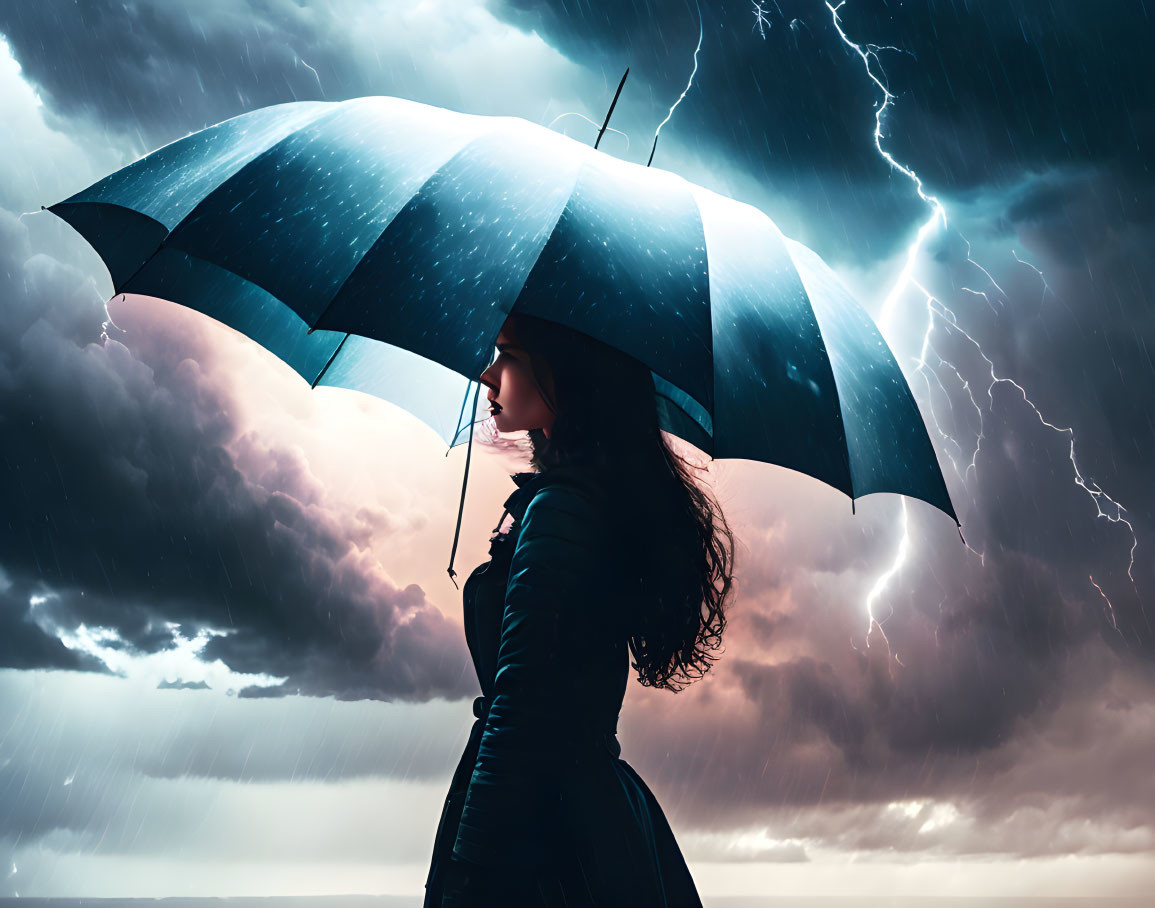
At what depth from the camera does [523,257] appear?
6.86ft

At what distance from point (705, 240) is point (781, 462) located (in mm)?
650

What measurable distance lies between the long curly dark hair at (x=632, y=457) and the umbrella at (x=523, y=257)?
163mm

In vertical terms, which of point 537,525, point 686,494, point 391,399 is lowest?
point 537,525

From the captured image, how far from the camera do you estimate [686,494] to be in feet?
8.25

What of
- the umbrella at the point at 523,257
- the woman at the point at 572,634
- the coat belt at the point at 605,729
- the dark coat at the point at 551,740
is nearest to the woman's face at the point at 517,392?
the woman at the point at 572,634

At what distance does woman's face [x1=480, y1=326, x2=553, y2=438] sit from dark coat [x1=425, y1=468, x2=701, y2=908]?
0.21 metres

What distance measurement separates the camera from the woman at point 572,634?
1.97 metres

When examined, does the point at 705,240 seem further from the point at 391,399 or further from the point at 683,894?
the point at 391,399

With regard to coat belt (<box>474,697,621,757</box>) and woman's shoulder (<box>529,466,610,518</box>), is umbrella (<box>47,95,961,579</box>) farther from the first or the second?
coat belt (<box>474,697,621,757</box>)

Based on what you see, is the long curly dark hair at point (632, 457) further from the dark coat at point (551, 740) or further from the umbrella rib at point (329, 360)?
the umbrella rib at point (329, 360)

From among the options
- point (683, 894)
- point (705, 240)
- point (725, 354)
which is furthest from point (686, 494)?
point (683, 894)

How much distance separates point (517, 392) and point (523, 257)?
1.53 ft

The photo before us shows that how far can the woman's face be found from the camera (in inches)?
96.1

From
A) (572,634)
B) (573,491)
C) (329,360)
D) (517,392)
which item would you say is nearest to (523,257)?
(517,392)
